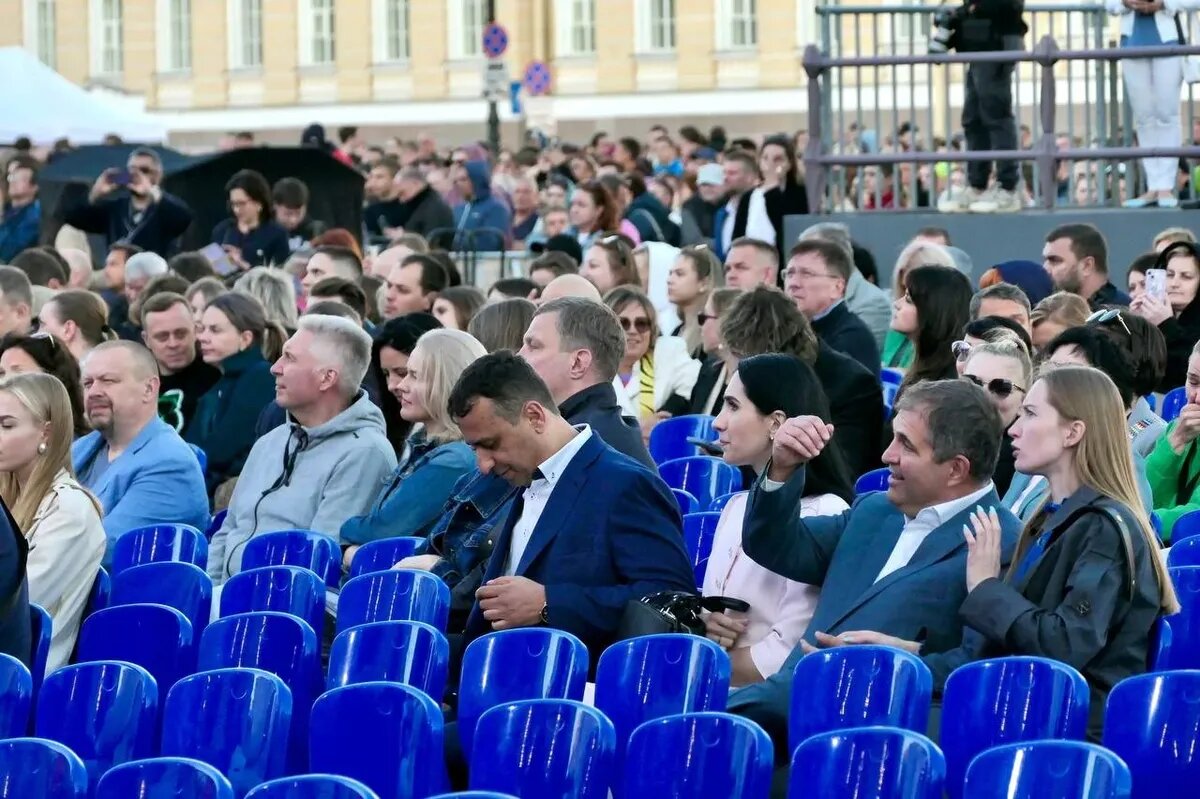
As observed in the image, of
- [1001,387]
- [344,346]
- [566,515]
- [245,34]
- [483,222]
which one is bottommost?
[566,515]

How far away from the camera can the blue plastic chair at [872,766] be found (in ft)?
14.3

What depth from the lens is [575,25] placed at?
3931 cm

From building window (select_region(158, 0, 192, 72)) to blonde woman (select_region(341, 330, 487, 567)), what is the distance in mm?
36994

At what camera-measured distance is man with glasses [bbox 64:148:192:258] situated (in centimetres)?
1555

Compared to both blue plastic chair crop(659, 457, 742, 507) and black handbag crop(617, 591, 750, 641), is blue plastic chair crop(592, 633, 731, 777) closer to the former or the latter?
black handbag crop(617, 591, 750, 641)

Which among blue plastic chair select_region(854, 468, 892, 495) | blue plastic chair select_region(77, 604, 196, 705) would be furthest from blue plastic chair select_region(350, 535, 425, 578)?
blue plastic chair select_region(854, 468, 892, 495)

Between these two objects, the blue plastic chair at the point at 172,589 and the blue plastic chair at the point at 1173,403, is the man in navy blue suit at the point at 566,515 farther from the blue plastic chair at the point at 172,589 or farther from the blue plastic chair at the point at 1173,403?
the blue plastic chair at the point at 1173,403

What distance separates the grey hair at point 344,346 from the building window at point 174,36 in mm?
36522

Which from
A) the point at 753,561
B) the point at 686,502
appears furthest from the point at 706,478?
the point at 753,561

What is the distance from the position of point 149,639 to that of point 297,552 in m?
0.97

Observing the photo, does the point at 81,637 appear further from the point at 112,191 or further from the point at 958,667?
the point at 112,191

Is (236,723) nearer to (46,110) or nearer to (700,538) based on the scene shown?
(700,538)

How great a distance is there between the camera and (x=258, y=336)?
9500mm

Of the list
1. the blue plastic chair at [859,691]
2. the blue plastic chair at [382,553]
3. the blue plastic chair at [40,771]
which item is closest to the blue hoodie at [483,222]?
the blue plastic chair at [382,553]
